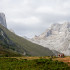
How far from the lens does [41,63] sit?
94.6ft

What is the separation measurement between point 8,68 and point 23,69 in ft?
7.81

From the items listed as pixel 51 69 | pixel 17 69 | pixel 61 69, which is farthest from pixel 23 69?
pixel 61 69

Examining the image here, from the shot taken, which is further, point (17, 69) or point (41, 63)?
point (41, 63)

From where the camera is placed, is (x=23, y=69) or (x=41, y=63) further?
(x=41, y=63)

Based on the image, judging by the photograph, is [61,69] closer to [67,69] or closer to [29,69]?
[67,69]

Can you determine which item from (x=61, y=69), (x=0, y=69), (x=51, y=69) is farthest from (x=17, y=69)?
(x=61, y=69)

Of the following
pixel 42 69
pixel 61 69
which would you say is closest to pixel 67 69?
pixel 61 69

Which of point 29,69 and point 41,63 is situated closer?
point 29,69

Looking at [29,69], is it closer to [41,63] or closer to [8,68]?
[8,68]

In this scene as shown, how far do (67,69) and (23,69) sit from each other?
6.70 m

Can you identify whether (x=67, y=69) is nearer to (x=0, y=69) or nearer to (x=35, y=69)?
(x=35, y=69)

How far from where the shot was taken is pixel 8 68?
24328 mm

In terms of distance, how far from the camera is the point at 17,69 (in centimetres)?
2380

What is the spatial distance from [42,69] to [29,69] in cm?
195
